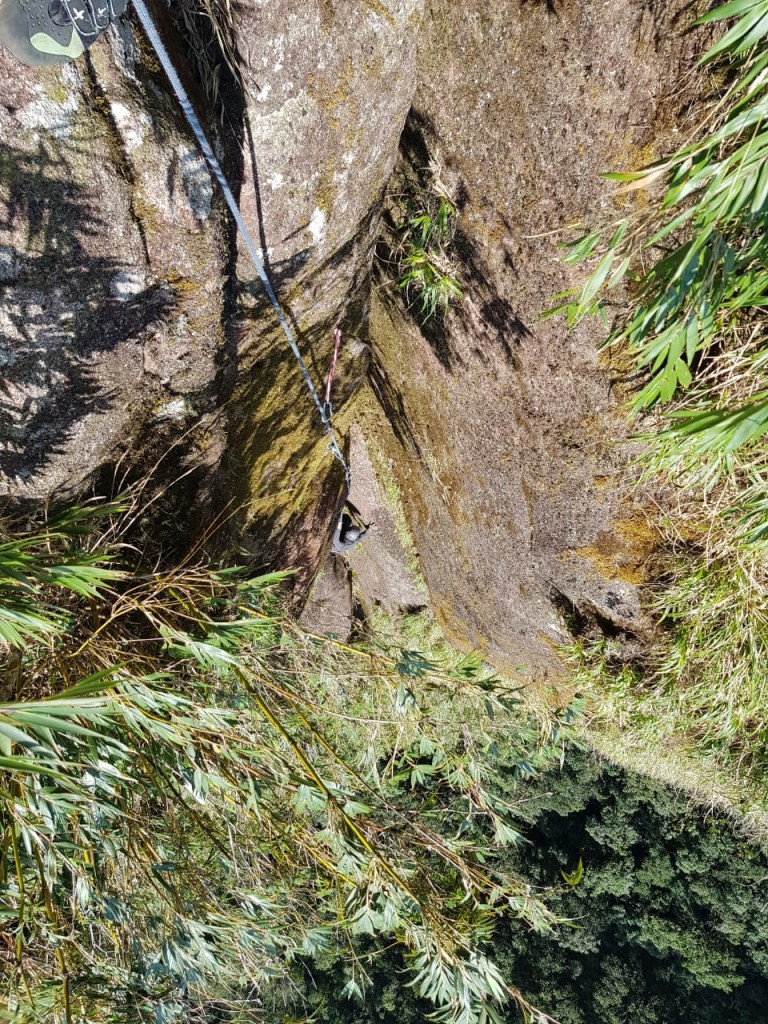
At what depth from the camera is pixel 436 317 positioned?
2367 mm

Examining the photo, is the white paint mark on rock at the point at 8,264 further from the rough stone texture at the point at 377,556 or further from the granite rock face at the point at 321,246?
the rough stone texture at the point at 377,556

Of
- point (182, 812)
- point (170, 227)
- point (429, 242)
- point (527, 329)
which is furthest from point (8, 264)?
point (182, 812)

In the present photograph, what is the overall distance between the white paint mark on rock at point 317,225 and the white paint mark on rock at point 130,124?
61 centimetres

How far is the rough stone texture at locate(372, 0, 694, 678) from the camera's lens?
1.56m

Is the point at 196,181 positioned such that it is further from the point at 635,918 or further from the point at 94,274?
the point at 635,918

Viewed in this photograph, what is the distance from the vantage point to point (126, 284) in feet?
5.25

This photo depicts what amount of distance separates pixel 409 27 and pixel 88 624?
2077mm

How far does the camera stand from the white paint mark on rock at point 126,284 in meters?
1.57

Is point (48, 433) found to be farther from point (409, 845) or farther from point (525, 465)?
point (409, 845)

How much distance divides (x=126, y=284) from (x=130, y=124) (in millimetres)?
370

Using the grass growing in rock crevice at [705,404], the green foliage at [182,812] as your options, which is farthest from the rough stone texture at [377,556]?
the grass growing in rock crevice at [705,404]

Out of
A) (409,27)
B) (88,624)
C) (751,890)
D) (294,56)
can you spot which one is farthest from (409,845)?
(751,890)

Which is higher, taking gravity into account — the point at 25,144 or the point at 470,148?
the point at 470,148

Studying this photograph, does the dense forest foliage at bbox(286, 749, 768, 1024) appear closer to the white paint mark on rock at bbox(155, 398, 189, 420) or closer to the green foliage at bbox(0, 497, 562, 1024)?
the green foliage at bbox(0, 497, 562, 1024)
